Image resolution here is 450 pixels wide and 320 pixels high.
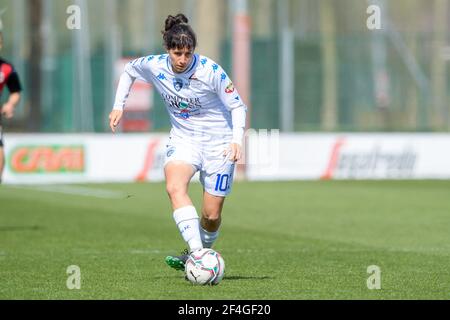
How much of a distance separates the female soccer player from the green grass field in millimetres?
643

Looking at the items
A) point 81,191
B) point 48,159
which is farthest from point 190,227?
point 48,159

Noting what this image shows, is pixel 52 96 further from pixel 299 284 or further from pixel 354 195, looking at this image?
pixel 299 284

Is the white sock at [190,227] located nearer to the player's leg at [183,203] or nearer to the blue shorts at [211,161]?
the player's leg at [183,203]

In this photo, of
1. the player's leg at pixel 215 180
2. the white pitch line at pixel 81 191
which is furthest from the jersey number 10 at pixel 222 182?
the white pitch line at pixel 81 191

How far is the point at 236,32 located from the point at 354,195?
29.1 feet

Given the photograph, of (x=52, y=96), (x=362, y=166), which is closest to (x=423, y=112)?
(x=362, y=166)

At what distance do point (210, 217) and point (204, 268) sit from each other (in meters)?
1.10

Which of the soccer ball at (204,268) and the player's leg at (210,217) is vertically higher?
the player's leg at (210,217)

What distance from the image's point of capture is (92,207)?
21.6 meters

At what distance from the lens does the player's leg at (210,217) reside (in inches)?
431

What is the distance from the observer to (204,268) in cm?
1002

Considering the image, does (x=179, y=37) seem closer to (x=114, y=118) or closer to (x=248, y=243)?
(x=114, y=118)

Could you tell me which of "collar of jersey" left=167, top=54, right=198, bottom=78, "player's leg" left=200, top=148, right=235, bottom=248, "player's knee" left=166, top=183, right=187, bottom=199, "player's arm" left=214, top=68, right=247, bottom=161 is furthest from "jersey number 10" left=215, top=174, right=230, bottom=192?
"collar of jersey" left=167, top=54, right=198, bottom=78

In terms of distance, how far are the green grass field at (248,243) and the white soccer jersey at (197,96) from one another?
4.25 ft
